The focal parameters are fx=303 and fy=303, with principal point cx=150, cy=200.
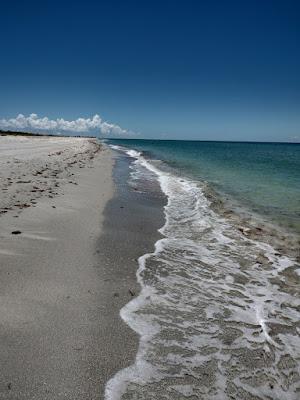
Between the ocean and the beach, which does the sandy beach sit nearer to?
the beach

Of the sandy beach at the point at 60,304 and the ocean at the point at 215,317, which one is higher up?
the sandy beach at the point at 60,304

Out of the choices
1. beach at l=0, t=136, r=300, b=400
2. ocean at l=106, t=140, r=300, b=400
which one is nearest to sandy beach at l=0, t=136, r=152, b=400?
beach at l=0, t=136, r=300, b=400

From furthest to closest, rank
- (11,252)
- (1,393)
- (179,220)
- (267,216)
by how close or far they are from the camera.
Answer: (267,216) < (179,220) < (11,252) < (1,393)

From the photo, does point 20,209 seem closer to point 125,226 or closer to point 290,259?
point 125,226

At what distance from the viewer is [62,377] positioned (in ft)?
8.98

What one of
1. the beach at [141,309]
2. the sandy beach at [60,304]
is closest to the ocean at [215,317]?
the beach at [141,309]

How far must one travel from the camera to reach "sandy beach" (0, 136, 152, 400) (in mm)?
2740

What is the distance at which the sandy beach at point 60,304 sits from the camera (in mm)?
2740

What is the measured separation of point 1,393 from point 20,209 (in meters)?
6.01

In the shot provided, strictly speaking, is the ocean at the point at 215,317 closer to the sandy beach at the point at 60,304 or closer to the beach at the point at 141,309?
the beach at the point at 141,309

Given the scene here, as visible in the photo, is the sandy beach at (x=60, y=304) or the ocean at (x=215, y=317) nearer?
the sandy beach at (x=60, y=304)

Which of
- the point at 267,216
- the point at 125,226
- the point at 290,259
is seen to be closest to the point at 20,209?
the point at 125,226

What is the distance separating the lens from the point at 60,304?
388cm

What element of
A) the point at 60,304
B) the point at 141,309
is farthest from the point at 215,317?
the point at 60,304
